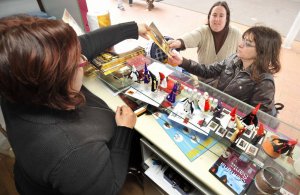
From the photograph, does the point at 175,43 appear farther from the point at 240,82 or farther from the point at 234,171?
the point at 234,171

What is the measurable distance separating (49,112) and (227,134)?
0.69m

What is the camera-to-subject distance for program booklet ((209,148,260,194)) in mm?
712

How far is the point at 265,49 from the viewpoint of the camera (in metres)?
1.11

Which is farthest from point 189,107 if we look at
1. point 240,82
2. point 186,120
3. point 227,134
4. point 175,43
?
point 175,43

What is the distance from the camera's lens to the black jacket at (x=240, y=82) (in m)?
1.09

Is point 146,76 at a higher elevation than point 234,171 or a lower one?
higher

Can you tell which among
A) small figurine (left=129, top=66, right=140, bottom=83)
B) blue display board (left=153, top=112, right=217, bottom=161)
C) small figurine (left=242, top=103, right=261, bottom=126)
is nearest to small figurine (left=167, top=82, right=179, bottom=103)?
blue display board (left=153, top=112, right=217, bottom=161)

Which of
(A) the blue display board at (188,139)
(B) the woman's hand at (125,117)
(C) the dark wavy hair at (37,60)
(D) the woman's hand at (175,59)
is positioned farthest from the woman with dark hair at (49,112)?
(D) the woman's hand at (175,59)

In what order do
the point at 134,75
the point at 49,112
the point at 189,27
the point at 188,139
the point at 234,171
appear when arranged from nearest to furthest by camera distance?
the point at 49,112
the point at 234,171
the point at 188,139
the point at 134,75
the point at 189,27

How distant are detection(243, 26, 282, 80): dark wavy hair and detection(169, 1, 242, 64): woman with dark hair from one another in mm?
538

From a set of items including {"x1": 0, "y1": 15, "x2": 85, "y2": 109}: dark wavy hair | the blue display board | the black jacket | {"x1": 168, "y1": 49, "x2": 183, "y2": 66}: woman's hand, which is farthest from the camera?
{"x1": 168, "y1": 49, "x2": 183, "y2": 66}: woman's hand

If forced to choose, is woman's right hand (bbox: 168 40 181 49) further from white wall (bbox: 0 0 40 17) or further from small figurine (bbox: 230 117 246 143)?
white wall (bbox: 0 0 40 17)

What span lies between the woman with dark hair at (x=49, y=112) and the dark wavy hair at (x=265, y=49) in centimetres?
96

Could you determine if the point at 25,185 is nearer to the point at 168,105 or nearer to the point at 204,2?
the point at 168,105
